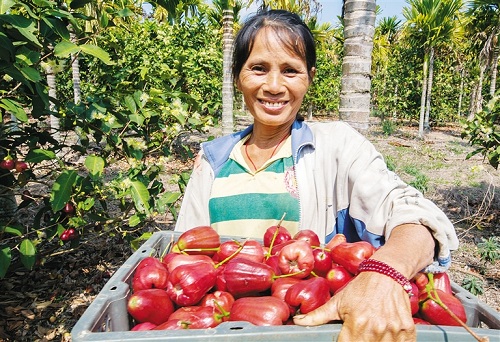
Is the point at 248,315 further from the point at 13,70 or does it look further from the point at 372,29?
the point at 372,29

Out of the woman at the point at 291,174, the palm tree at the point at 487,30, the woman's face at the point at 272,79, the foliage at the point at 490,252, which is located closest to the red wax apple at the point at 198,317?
the woman at the point at 291,174

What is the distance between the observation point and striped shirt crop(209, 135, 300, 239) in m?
1.67

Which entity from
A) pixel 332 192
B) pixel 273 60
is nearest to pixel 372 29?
pixel 273 60

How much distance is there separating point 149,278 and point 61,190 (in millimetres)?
1157

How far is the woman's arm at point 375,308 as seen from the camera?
2.76 feet

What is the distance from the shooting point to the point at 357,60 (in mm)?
2912

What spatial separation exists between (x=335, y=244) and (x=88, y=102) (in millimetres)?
Result: 1870

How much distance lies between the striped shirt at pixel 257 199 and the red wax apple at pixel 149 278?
56 cm

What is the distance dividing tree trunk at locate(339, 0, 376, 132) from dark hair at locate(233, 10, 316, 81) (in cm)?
131

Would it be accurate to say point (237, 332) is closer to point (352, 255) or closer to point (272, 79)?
point (352, 255)

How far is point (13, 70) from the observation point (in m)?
1.65

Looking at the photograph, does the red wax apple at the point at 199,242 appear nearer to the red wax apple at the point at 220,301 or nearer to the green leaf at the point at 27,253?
the red wax apple at the point at 220,301

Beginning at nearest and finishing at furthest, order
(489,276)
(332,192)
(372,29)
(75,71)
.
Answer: (332,192)
(372,29)
(489,276)
(75,71)

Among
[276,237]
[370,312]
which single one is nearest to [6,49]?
[276,237]
